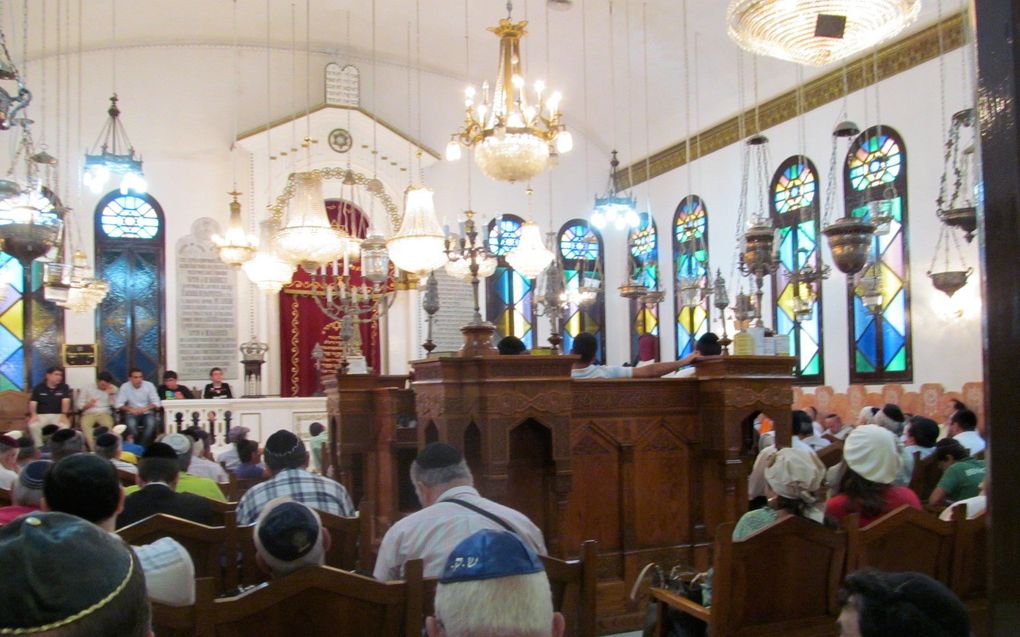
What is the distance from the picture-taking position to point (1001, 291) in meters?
0.63

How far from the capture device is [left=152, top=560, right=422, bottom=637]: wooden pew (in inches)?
70.7

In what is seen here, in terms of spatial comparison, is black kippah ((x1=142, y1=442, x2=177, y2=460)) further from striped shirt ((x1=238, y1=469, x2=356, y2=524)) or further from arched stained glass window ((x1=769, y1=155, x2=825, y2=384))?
arched stained glass window ((x1=769, y1=155, x2=825, y2=384))

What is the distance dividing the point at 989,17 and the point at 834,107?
11.1 m

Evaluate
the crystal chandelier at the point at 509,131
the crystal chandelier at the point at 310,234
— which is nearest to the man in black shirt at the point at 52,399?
the crystal chandelier at the point at 310,234

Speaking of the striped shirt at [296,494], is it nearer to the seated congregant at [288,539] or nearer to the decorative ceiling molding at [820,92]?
the seated congregant at [288,539]

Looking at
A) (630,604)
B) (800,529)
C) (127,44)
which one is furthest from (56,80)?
(800,529)

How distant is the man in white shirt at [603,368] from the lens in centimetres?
472

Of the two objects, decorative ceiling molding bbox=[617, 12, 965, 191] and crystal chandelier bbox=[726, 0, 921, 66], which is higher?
decorative ceiling molding bbox=[617, 12, 965, 191]

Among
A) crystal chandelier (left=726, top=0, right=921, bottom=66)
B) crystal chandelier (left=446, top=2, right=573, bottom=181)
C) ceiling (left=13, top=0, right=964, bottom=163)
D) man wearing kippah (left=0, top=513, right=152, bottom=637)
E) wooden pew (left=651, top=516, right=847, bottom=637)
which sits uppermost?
ceiling (left=13, top=0, right=964, bottom=163)

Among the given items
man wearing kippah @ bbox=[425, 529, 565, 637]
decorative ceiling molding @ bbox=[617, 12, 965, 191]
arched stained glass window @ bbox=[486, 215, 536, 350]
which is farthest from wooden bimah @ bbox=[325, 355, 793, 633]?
arched stained glass window @ bbox=[486, 215, 536, 350]

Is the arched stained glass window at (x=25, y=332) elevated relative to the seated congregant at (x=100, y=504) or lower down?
elevated

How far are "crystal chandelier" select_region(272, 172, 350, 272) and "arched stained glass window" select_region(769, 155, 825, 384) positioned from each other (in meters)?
6.15

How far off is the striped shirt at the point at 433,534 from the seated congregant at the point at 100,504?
58cm

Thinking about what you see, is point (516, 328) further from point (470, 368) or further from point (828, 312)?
point (470, 368)
